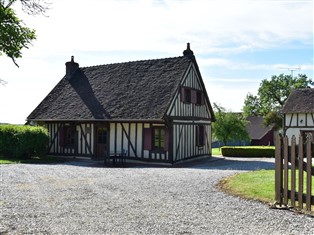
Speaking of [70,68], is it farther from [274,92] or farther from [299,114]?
[274,92]

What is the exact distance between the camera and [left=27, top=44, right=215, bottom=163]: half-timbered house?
1922 centimetres

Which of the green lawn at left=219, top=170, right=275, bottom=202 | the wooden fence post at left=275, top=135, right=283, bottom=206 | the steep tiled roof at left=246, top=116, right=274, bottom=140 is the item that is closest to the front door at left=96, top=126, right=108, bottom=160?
the green lawn at left=219, top=170, right=275, bottom=202

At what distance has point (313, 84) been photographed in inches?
2344

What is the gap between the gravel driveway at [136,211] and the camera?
6.03 metres

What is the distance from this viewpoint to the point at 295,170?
6.98 meters

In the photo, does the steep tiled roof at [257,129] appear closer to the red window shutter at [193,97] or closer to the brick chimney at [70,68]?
the red window shutter at [193,97]

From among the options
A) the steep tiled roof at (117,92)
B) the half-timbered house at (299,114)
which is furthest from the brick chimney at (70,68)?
the half-timbered house at (299,114)

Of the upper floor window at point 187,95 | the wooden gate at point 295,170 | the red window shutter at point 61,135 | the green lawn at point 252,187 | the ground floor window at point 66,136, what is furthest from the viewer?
the red window shutter at point 61,135

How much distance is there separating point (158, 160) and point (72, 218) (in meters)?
12.4

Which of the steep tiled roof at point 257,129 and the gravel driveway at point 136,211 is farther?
the steep tiled roof at point 257,129

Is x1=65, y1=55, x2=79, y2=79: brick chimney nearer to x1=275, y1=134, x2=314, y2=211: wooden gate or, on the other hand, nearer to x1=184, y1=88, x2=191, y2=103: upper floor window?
x1=184, y1=88, x2=191, y2=103: upper floor window

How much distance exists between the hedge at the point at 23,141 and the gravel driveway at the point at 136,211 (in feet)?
31.1

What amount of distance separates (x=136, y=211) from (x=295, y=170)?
314 centimetres

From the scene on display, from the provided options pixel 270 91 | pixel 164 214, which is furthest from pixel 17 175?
pixel 270 91
